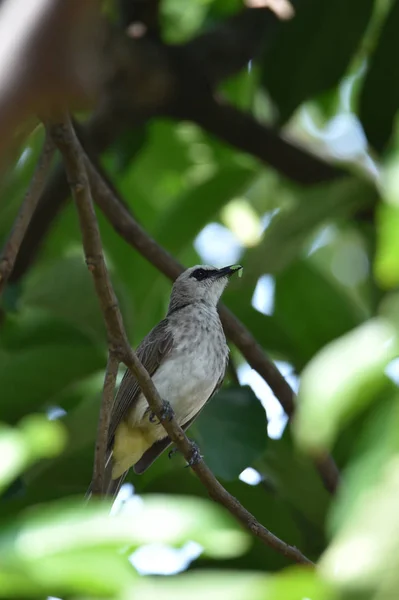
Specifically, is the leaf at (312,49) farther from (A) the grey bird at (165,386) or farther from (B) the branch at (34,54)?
(B) the branch at (34,54)

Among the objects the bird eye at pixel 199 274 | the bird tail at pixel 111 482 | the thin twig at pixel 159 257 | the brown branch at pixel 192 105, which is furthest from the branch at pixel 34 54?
the bird eye at pixel 199 274

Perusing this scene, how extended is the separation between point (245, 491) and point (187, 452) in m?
0.50

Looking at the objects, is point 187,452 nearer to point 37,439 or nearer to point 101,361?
point 101,361

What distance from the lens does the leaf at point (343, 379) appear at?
3.20 feet

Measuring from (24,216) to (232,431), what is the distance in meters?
1.28

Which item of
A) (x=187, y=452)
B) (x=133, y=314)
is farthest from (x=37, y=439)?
(x=133, y=314)

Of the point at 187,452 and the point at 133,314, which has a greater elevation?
the point at 133,314

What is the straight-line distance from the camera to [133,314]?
496cm

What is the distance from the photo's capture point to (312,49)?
13.9 feet

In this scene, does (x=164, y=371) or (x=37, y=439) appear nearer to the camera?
(x=37, y=439)

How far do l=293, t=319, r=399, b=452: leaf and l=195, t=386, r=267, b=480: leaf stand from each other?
2.83 meters

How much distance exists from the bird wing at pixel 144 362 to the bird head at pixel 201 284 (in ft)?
1.75

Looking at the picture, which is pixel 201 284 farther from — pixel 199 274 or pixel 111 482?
pixel 111 482

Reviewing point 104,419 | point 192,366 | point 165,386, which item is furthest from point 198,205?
point 104,419
